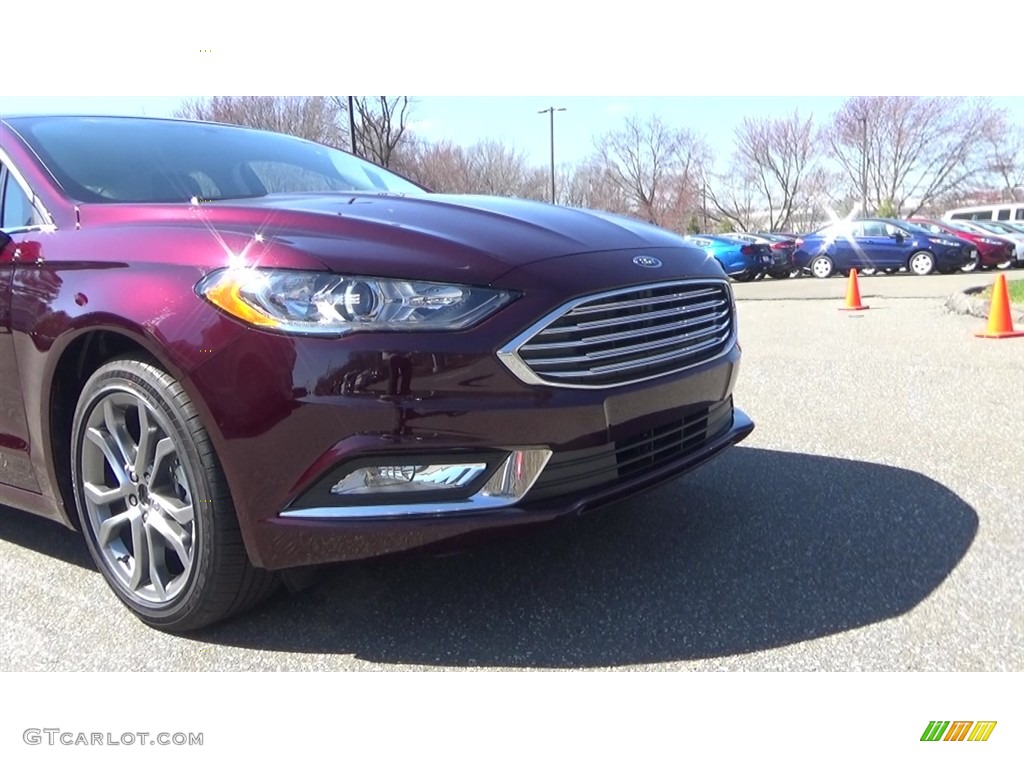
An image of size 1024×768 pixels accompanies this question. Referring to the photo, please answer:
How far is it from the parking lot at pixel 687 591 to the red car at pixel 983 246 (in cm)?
1800

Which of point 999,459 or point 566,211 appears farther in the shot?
point 999,459

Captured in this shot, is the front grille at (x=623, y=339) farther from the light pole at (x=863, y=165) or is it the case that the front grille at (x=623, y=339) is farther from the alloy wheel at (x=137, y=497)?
the light pole at (x=863, y=165)

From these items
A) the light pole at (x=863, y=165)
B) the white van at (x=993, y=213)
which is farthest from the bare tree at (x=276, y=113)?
the white van at (x=993, y=213)

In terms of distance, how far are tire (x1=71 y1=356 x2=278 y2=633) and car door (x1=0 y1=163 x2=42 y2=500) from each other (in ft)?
0.97

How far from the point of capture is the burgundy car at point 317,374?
2125 mm

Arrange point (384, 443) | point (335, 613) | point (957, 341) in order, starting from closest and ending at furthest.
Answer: point (384, 443) < point (335, 613) < point (957, 341)

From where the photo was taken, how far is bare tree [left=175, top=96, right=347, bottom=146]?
3.46 m

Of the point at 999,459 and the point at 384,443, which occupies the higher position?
the point at 384,443

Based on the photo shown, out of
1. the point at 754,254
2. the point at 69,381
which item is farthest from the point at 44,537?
the point at 754,254

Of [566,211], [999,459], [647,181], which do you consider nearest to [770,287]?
[647,181]

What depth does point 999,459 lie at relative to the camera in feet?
12.5

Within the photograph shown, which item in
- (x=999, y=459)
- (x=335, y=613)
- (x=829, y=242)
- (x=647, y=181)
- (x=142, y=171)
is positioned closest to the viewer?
(x=335, y=613)

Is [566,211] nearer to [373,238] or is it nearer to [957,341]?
[373,238]
